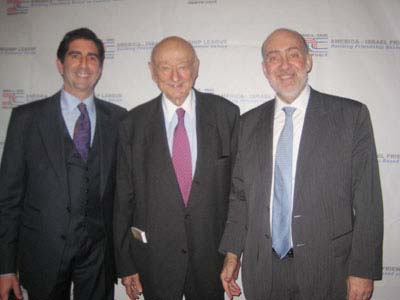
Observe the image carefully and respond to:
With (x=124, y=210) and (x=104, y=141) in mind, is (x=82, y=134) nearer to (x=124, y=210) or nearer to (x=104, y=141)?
(x=104, y=141)

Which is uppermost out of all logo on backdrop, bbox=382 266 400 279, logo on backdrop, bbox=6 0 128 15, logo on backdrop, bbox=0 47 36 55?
logo on backdrop, bbox=6 0 128 15

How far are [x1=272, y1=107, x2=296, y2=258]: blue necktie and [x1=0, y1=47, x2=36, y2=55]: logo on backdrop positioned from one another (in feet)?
7.71

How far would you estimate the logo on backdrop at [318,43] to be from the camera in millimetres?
2066

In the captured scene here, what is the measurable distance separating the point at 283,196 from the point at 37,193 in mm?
1448

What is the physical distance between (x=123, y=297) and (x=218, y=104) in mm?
1959

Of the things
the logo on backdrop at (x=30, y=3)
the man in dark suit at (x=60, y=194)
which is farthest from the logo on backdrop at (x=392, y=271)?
the logo on backdrop at (x=30, y=3)

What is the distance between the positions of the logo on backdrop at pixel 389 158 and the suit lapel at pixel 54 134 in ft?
7.56

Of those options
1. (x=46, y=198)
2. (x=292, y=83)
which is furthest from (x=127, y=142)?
(x=292, y=83)

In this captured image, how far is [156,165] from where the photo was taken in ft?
5.06

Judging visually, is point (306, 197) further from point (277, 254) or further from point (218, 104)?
point (218, 104)

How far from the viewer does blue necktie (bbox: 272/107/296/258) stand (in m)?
1.39

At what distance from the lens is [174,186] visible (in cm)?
150

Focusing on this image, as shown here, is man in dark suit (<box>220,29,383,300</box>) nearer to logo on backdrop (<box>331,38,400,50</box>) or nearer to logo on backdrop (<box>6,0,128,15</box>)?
logo on backdrop (<box>331,38,400,50</box>)

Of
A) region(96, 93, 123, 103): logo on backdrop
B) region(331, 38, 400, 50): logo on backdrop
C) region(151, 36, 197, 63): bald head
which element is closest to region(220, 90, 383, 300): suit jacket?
region(151, 36, 197, 63): bald head
